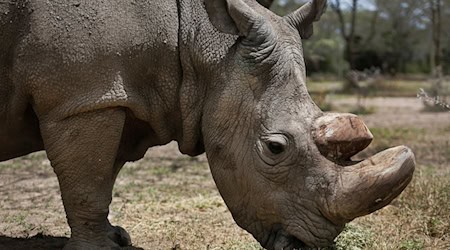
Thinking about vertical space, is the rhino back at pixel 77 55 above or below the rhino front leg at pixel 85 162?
above

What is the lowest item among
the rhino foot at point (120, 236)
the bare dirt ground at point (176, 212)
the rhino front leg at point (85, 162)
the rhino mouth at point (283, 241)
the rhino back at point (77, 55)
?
the bare dirt ground at point (176, 212)

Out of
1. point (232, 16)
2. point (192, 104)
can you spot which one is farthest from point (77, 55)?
point (232, 16)

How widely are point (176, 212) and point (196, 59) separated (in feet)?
8.23

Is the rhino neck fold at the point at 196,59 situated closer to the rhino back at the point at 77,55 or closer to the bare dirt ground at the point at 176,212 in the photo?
the rhino back at the point at 77,55

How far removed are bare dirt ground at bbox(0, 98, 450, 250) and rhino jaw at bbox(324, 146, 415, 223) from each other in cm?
115

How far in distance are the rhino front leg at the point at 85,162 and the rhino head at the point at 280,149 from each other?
22.7 inches

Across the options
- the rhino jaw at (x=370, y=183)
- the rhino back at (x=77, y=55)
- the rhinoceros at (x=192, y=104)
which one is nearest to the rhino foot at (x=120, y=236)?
the rhinoceros at (x=192, y=104)

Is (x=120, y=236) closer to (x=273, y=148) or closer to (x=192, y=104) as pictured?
(x=192, y=104)

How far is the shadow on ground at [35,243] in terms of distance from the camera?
4.80 meters

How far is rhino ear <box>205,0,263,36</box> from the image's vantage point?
388 centimetres

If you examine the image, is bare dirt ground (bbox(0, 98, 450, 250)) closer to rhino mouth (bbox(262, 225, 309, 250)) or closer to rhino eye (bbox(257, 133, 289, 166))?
rhino mouth (bbox(262, 225, 309, 250))

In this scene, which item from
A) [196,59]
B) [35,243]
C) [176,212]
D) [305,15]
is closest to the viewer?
[196,59]

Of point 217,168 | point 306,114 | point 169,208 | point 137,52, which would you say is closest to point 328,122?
point 306,114

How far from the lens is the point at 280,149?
374 centimetres
